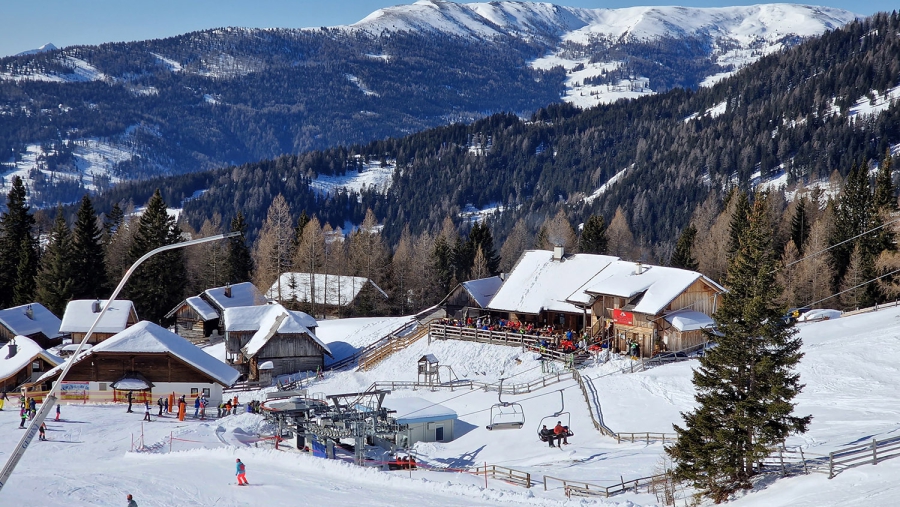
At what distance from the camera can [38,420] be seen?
13.3 m

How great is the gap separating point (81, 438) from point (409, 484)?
15.9m

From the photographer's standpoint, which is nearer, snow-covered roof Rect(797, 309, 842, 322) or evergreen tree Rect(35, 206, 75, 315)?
snow-covered roof Rect(797, 309, 842, 322)

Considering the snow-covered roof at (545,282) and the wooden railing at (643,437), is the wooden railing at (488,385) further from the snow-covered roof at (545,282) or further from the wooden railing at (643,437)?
the snow-covered roof at (545,282)

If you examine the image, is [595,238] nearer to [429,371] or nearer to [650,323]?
[650,323]

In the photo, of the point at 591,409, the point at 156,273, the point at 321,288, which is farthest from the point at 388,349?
the point at 156,273

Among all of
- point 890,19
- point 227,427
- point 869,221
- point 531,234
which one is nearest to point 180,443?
point 227,427

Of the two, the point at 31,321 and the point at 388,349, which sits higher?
the point at 31,321

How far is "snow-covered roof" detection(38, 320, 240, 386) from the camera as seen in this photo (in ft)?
150

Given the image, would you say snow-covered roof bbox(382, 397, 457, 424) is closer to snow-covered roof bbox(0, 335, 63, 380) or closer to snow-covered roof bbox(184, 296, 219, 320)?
snow-covered roof bbox(0, 335, 63, 380)

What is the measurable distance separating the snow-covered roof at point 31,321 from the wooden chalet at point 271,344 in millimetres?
16586

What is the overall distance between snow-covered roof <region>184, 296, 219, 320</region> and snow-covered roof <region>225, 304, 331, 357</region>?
321 inches

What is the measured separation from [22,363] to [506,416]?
101ft

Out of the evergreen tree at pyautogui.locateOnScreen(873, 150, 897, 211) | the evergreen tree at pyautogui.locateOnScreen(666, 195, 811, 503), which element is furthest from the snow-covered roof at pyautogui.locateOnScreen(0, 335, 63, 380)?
the evergreen tree at pyautogui.locateOnScreen(873, 150, 897, 211)

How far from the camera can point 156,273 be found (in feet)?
230
